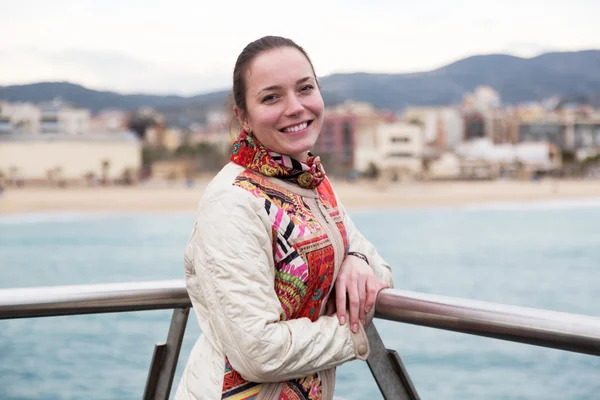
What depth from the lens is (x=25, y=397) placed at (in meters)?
1.55

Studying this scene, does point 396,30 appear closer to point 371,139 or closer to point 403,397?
point 371,139

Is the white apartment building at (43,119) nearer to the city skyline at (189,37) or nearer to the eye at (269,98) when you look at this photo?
the city skyline at (189,37)

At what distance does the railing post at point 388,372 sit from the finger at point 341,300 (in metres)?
0.07

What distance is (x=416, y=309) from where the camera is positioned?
1.07 m

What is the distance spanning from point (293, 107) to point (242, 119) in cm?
10

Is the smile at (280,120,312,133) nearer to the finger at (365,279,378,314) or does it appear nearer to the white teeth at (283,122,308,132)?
the white teeth at (283,122,308,132)

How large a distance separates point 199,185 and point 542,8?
59.8 meters

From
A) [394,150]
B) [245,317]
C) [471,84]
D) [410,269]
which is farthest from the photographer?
[471,84]

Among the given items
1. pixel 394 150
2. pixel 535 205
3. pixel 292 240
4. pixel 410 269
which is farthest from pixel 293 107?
pixel 394 150

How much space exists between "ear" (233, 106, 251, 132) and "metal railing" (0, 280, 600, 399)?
0.99 feet

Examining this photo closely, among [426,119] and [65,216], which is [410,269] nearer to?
[65,216]

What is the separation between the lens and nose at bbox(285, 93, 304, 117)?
3.74 feet

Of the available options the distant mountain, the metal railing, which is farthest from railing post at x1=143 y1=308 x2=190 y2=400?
the distant mountain

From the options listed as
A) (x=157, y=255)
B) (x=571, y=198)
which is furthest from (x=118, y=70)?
(x=157, y=255)
